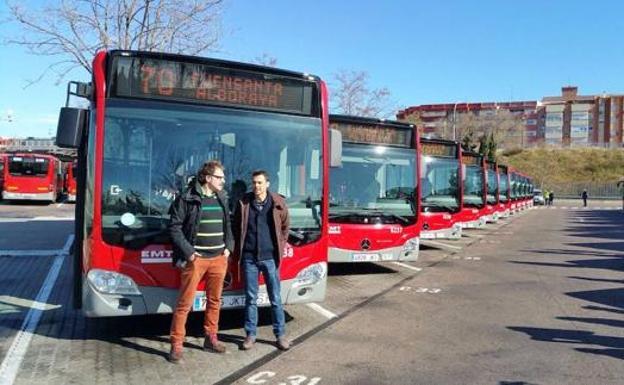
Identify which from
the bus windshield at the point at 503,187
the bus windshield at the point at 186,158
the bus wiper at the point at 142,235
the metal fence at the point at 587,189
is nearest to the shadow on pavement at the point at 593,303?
the bus windshield at the point at 186,158

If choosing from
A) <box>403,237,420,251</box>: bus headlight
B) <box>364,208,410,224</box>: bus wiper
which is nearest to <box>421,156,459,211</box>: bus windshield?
<box>403,237,420,251</box>: bus headlight

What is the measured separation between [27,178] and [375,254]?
30.1m

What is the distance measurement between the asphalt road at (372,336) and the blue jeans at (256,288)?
12.5 inches

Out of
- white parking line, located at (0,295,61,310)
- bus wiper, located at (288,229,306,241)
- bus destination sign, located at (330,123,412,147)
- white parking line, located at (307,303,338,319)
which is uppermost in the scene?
bus destination sign, located at (330,123,412,147)

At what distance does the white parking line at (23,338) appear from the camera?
5.90 meters

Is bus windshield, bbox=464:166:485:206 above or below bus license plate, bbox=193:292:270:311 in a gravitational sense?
above

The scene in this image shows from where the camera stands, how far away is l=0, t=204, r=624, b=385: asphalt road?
5906 millimetres

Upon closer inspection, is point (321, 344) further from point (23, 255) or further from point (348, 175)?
point (23, 255)

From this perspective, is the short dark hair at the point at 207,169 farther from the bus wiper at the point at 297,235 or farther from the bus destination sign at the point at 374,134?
the bus destination sign at the point at 374,134

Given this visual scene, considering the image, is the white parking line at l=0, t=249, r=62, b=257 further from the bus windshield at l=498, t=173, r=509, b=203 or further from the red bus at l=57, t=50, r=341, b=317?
the bus windshield at l=498, t=173, r=509, b=203

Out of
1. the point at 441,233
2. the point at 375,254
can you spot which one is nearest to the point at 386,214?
the point at 375,254

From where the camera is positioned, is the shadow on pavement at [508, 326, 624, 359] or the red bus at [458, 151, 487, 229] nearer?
the shadow on pavement at [508, 326, 624, 359]

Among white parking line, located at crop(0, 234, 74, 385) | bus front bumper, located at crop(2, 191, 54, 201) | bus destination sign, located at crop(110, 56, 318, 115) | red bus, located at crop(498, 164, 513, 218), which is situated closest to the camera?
white parking line, located at crop(0, 234, 74, 385)

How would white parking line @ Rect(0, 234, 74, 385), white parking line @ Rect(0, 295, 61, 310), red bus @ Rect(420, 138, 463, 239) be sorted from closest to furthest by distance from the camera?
white parking line @ Rect(0, 234, 74, 385) < white parking line @ Rect(0, 295, 61, 310) < red bus @ Rect(420, 138, 463, 239)
